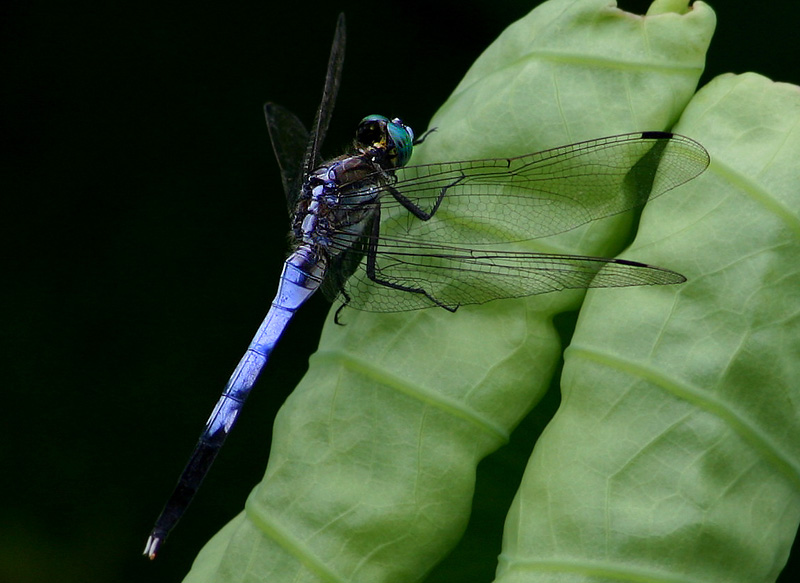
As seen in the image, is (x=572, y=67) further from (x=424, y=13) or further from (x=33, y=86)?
(x=33, y=86)

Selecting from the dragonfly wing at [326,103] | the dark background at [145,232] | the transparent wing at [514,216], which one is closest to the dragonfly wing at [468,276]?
the transparent wing at [514,216]

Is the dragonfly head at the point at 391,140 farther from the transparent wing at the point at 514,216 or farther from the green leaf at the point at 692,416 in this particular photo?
the green leaf at the point at 692,416

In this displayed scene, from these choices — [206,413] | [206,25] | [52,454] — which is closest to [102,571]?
[52,454]

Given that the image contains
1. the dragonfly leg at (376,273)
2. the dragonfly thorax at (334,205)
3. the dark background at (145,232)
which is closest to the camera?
the dragonfly leg at (376,273)

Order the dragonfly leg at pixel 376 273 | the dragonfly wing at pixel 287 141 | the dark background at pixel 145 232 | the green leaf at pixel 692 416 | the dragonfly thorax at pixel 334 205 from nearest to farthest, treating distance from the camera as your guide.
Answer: the green leaf at pixel 692 416 < the dragonfly leg at pixel 376 273 < the dragonfly thorax at pixel 334 205 < the dragonfly wing at pixel 287 141 < the dark background at pixel 145 232

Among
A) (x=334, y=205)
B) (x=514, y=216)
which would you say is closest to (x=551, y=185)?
(x=514, y=216)

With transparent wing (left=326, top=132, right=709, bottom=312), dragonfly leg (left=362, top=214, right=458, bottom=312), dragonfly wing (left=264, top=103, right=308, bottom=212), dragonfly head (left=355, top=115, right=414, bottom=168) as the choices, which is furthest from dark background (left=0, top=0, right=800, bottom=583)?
transparent wing (left=326, top=132, right=709, bottom=312)

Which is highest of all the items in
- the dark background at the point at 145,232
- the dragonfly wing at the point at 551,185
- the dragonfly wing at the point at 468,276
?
the dragonfly wing at the point at 551,185

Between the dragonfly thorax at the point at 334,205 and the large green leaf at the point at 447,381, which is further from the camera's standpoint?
the dragonfly thorax at the point at 334,205

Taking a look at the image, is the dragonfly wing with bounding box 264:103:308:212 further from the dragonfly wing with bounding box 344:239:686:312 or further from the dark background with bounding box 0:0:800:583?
the dark background with bounding box 0:0:800:583
